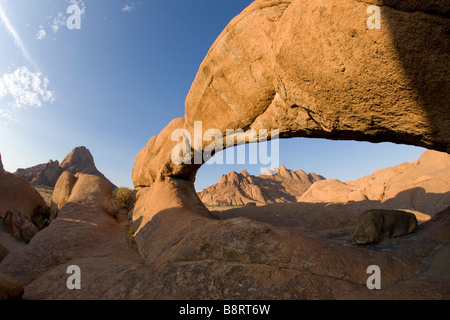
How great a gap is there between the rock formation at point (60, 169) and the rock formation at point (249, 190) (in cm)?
1863

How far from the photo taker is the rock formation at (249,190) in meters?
42.1

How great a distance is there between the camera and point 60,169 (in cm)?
3950

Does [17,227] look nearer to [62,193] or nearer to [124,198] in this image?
[62,193]

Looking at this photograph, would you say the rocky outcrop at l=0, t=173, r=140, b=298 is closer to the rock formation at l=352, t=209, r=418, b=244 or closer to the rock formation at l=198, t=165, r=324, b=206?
the rock formation at l=352, t=209, r=418, b=244

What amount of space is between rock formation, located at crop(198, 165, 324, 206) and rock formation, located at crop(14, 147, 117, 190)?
61.1ft

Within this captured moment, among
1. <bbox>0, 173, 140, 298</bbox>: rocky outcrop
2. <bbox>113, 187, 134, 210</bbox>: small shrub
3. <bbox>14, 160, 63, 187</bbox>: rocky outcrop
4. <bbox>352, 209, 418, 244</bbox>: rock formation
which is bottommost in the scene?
<bbox>0, 173, 140, 298</bbox>: rocky outcrop

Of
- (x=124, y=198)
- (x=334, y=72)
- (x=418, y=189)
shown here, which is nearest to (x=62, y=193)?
(x=124, y=198)

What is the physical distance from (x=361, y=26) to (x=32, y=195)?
12.5m

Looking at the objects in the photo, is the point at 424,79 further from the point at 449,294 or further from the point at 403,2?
the point at 449,294

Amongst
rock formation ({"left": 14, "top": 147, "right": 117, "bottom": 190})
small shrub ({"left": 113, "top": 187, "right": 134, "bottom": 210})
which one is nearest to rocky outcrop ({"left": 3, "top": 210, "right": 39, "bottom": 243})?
small shrub ({"left": 113, "top": 187, "right": 134, "bottom": 210})

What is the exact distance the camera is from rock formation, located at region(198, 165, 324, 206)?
42125mm

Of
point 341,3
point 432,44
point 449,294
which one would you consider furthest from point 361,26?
point 449,294

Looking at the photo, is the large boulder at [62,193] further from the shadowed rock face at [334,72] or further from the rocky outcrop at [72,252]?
the shadowed rock face at [334,72]

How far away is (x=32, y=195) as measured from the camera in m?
9.70
